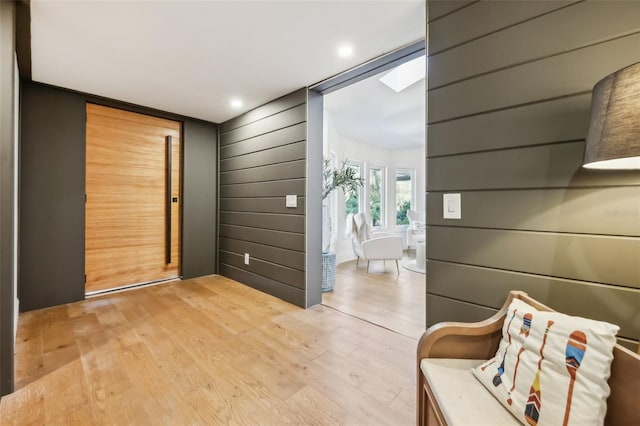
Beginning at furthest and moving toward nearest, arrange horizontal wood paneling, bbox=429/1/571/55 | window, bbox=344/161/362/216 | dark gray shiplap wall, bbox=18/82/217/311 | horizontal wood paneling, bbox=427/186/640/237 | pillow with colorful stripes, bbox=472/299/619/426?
window, bbox=344/161/362/216
dark gray shiplap wall, bbox=18/82/217/311
horizontal wood paneling, bbox=429/1/571/55
horizontal wood paneling, bbox=427/186/640/237
pillow with colorful stripes, bbox=472/299/619/426

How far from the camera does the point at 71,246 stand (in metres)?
2.93

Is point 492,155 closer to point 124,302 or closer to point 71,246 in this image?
point 124,302

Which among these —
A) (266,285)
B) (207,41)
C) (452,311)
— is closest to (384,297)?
(266,285)

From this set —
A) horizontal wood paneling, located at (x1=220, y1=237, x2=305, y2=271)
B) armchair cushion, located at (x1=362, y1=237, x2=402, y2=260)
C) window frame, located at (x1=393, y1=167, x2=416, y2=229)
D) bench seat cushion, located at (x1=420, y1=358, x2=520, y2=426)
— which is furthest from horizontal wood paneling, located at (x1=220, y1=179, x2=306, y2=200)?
window frame, located at (x1=393, y1=167, x2=416, y2=229)

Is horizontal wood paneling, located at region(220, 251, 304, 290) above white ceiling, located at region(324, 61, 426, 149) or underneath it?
underneath

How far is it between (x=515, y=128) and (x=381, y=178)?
5409 millimetres

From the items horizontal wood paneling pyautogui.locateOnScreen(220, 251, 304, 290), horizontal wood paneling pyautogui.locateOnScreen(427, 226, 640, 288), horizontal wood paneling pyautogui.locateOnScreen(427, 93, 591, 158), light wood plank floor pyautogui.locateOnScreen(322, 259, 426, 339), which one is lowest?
light wood plank floor pyautogui.locateOnScreen(322, 259, 426, 339)

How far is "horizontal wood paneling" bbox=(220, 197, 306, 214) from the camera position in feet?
9.64

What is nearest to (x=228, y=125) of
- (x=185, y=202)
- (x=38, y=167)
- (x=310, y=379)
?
(x=185, y=202)

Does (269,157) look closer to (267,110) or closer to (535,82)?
(267,110)

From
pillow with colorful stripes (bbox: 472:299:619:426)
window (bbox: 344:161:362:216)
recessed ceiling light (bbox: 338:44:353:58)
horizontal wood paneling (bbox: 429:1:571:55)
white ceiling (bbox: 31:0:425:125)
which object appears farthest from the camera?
window (bbox: 344:161:362:216)

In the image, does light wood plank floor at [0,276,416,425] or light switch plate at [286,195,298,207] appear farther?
light switch plate at [286,195,298,207]

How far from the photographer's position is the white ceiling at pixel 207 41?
65.7 inches

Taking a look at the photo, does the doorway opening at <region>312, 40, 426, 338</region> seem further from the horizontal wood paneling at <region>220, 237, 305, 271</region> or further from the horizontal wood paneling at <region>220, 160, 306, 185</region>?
the horizontal wood paneling at <region>220, 160, 306, 185</region>
